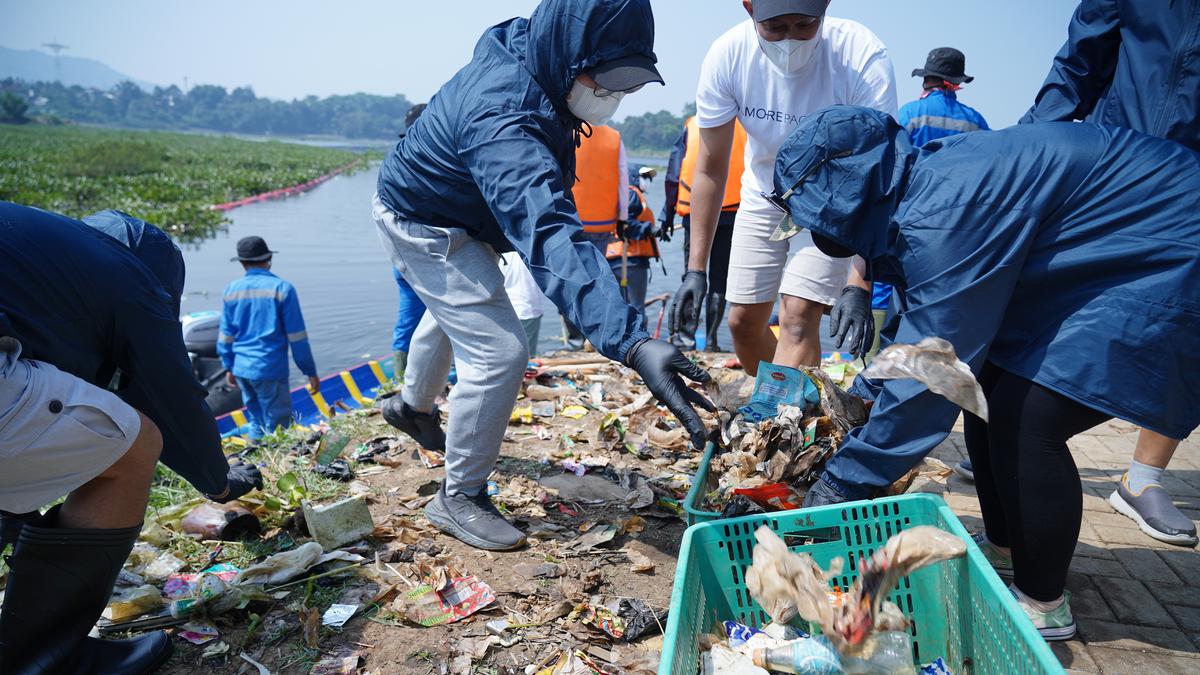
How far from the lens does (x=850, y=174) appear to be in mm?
1979

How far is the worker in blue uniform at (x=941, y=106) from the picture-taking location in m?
4.84

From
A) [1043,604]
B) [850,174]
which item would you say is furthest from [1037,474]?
[850,174]

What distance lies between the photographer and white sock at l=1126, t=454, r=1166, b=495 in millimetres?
2953

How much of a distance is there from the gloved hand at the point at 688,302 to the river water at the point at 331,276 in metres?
4.80

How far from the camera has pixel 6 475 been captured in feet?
5.91

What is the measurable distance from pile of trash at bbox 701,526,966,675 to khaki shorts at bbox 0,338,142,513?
160 centimetres

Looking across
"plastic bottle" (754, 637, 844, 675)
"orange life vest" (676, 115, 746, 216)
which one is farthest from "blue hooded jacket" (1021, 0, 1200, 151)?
"orange life vest" (676, 115, 746, 216)

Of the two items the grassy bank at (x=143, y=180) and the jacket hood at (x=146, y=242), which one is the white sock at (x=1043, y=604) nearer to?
the jacket hood at (x=146, y=242)

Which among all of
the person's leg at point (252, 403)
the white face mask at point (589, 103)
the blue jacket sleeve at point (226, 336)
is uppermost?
the white face mask at point (589, 103)

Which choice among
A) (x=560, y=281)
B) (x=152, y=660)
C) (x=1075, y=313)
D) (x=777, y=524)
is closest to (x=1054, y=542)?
(x=1075, y=313)

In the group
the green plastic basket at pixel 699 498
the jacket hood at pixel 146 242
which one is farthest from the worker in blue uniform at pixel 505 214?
the jacket hood at pixel 146 242

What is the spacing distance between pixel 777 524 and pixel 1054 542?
0.82m

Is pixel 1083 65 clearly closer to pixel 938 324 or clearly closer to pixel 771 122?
pixel 771 122

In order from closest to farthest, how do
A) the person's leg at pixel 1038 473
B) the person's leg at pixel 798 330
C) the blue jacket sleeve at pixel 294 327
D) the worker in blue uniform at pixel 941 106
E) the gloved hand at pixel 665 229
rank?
the person's leg at pixel 1038 473 → the person's leg at pixel 798 330 → the worker in blue uniform at pixel 941 106 → the blue jacket sleeve at pixel 294 327 → the gloved hand at pixel 665 229
